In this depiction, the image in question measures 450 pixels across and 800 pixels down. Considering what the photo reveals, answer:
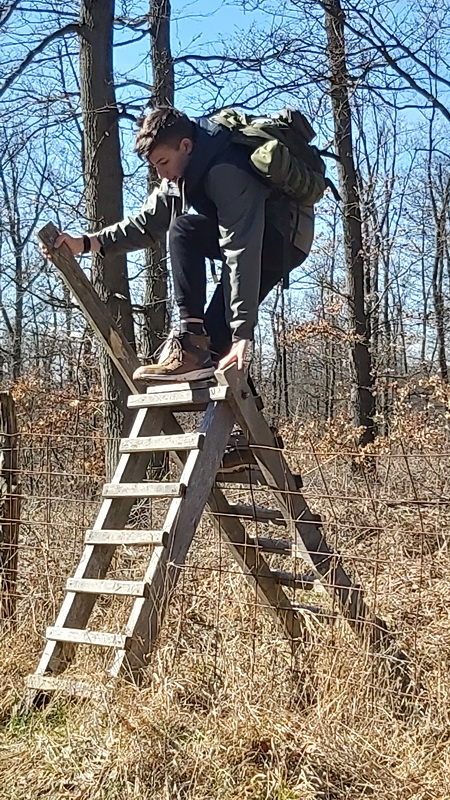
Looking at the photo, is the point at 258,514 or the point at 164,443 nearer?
the point at 164,443

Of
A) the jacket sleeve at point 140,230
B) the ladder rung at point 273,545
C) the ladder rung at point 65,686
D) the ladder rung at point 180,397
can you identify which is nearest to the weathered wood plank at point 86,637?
the ladder rung at point 65,686

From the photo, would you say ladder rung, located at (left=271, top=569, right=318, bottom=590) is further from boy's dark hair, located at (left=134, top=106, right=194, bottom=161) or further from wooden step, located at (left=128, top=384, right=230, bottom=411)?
boy's dark hair, located at (left=134, top=106, right=194, bottom=161)

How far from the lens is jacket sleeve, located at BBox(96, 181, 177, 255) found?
4.25 m

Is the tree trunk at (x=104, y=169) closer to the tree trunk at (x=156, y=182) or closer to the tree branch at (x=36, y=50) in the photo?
the tree branch at (x=36, y=50)

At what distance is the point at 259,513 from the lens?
4234 millimetres

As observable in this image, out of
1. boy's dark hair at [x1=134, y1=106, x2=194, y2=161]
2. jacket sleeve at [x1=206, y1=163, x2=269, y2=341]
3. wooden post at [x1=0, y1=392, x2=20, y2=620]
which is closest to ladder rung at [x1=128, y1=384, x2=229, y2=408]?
jacket sleeve at [x1=206, y1=163, x2=269, y2=341]

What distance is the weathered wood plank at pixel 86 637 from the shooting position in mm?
3314

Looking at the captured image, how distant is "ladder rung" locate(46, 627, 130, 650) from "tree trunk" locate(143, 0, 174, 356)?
18.8 feet

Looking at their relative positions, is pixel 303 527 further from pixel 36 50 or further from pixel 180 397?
pixel 36 50

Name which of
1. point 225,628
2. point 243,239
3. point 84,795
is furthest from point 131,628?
point 243,239

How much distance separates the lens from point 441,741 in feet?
11.2

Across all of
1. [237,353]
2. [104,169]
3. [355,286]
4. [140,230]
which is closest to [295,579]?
[237,353]

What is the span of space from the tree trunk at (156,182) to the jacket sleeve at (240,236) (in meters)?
5.18

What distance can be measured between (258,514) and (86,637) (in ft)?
3.86
